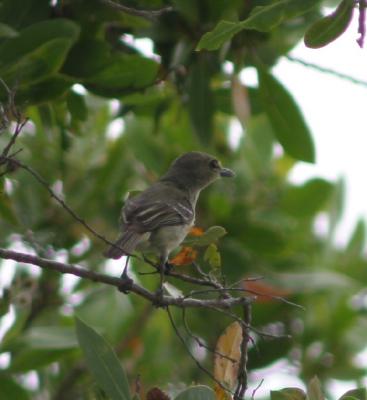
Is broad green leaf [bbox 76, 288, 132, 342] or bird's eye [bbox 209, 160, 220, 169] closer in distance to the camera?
bird's eye [bbox 209, 160, 220, 169]

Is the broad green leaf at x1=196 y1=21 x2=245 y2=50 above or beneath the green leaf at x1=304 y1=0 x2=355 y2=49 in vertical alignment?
beneath

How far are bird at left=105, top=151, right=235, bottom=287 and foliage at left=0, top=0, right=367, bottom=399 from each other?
0.62 feet

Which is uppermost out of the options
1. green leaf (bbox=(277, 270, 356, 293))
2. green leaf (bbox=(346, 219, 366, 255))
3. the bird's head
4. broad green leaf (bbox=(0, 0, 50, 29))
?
broad green leaf (bbox=(0, 0, 50, 29))

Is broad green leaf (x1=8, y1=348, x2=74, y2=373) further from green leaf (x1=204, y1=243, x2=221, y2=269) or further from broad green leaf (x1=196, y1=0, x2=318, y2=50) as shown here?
broad green leaf (x1=196, y1=0, x2=318, y2=50)

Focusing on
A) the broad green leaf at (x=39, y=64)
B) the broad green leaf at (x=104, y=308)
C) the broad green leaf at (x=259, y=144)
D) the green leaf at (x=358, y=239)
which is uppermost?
the broad green leaf at (x=39, y=64)

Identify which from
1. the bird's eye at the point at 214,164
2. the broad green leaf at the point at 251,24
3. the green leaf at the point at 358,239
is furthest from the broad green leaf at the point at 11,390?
the green leaf at the point at 358,239

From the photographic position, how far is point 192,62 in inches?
218

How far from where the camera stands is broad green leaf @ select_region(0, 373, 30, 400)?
572 cm

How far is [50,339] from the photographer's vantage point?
597 cm

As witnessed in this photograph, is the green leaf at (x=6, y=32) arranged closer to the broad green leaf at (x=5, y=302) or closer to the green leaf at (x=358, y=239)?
the broad green leaf at (x=5, y=302)

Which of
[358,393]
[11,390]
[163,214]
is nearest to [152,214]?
[163,214]

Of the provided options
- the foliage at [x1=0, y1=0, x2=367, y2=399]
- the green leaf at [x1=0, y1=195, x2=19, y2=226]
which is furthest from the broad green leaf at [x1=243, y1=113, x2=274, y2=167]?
the green leaf at [x1=0, y1=195, x2=19, y2=226]

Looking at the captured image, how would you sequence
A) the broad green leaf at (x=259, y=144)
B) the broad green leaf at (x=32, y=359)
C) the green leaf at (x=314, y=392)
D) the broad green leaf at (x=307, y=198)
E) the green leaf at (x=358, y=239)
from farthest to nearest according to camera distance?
the green leaf at (x=358, y=239), the broad green leaf at (x=259, y=144), the broad green leaf at (x=307, y=198), the broad green leaf at (x=32, y=359), the green leaf at (x=314, y=392)

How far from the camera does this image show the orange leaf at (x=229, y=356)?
4.05 m
